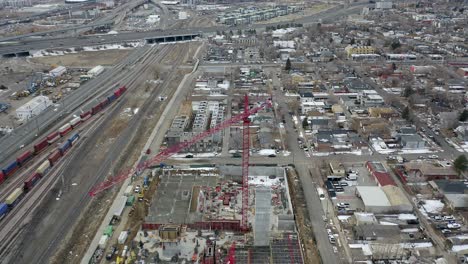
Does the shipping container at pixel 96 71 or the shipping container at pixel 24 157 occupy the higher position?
the shipping container at pixel 96 71

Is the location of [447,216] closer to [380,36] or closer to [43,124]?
[43,124]

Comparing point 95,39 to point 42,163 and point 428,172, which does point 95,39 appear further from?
point 428,172

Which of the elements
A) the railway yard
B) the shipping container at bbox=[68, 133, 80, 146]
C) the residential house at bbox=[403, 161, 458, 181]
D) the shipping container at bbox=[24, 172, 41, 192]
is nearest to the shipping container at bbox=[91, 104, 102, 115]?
the railway yard

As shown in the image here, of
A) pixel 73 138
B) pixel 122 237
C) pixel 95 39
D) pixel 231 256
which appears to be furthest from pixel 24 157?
pixel 95 39

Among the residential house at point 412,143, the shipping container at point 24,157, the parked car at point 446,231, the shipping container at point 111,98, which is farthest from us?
the shipping container at point 111,98

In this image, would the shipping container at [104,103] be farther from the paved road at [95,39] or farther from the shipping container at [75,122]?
the paved road at [95,39]

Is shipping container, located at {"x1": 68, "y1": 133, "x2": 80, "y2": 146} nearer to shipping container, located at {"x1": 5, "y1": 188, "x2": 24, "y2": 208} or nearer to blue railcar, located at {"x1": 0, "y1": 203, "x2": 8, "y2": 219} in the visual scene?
shipping container, located at {"x1": 5, "y1": 188, "x2": 24, "y2": 208}

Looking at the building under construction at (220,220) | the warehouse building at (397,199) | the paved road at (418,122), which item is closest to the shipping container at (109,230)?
the building under construction at (220,220)
